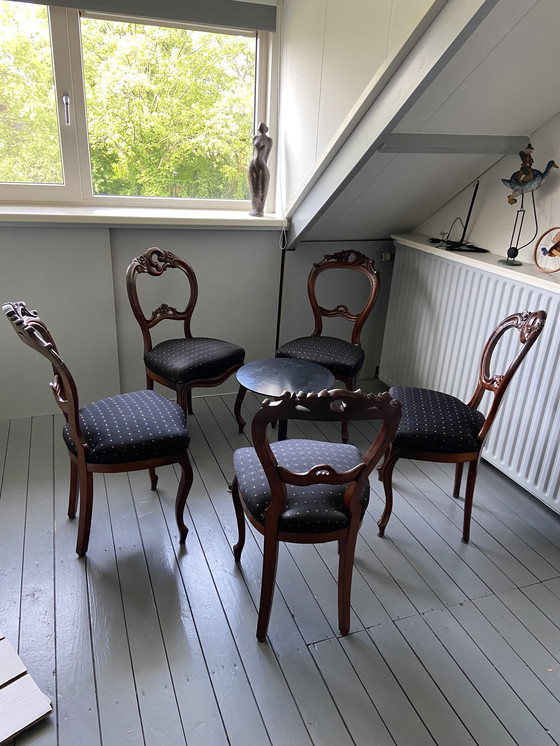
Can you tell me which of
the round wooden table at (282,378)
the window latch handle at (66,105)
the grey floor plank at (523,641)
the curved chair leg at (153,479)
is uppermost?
the window latch handle at (66,105)

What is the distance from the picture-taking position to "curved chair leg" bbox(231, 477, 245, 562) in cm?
187

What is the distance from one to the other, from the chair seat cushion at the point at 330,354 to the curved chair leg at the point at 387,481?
2.18 feet

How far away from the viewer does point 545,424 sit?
7.27 ft

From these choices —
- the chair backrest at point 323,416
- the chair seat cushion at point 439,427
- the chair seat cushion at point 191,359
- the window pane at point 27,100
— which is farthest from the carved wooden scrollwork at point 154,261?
the chair backrest at point 323,416

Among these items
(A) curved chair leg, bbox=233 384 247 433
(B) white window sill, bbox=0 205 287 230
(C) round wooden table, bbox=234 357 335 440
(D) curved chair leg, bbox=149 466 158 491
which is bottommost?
(D) curved chair leg, bbox=149 466 158 491

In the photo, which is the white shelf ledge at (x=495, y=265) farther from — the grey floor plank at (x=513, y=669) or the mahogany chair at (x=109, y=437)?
the mahogany chair at (x=109, y=437)

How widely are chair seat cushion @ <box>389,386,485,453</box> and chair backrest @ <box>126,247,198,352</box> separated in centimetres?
129

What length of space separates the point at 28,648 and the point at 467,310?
2211mm

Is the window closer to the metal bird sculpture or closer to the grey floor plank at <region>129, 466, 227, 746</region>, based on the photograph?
the metal bird sculpture

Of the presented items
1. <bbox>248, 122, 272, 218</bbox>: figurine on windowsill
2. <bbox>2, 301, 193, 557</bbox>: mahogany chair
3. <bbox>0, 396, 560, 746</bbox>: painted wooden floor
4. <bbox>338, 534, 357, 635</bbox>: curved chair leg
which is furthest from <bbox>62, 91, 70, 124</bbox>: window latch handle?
<bbox>338, 534, 357, 635</bbox>: curved chair leg

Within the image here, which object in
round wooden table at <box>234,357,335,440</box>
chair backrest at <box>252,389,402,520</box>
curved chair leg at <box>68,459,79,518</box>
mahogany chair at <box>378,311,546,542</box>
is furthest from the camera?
round wooden table at <box>234,357,335,440</box>

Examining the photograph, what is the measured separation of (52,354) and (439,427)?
53.8 inches

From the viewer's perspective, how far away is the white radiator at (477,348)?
2.20m

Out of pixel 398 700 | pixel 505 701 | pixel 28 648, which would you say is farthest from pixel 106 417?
pixel 505 701
